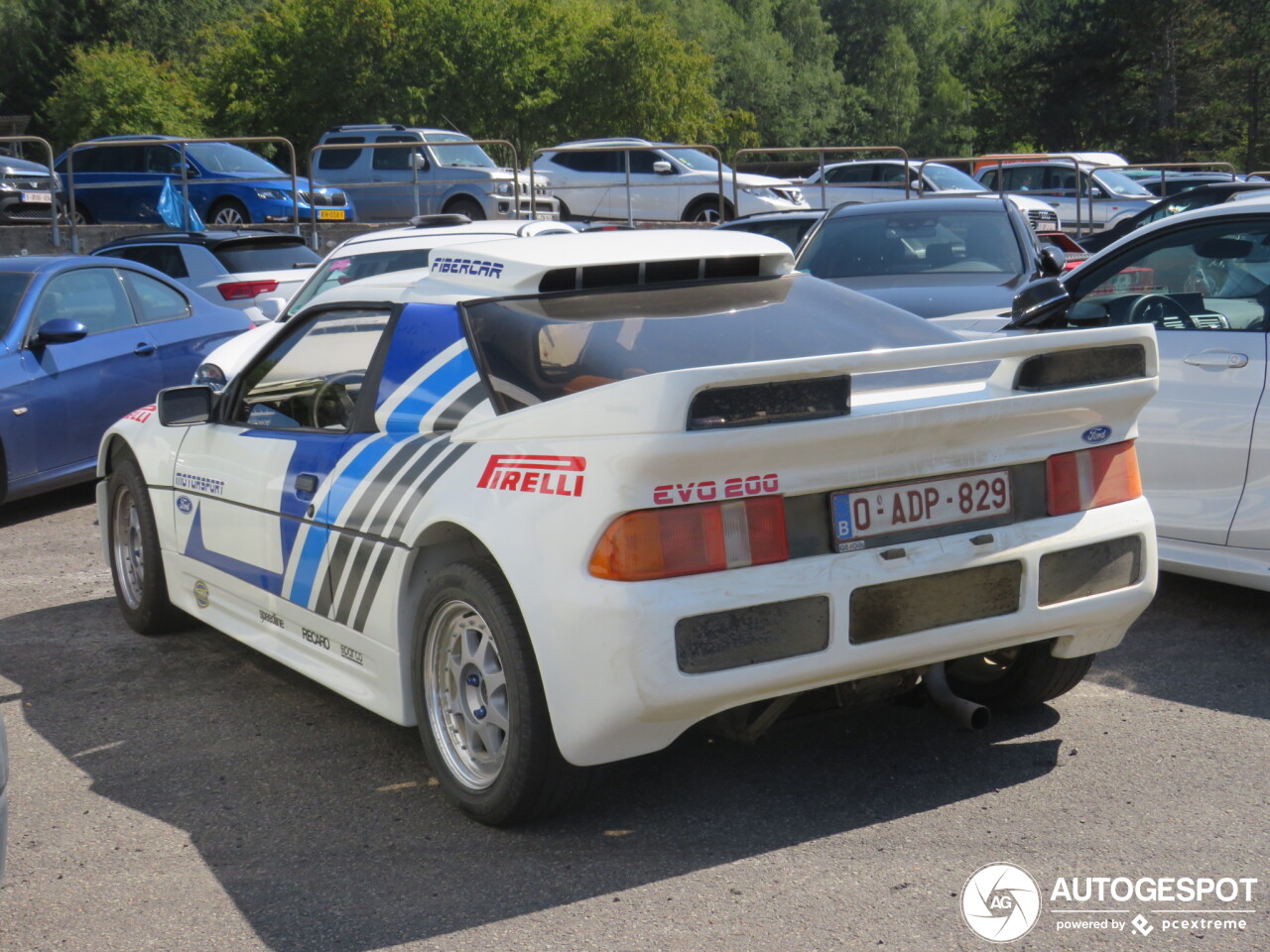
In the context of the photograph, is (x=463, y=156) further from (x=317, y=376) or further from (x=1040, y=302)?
(x=317, y=376)

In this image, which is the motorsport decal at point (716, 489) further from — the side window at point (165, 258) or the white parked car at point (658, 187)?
the white parked car at point (658, 187)

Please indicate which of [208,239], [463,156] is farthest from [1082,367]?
[463,156]

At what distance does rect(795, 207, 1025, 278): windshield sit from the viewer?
9.34 meters

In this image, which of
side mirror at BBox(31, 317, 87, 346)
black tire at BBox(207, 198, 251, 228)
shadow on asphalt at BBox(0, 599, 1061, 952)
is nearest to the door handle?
shadow on asphalt at BBox(0, 599, 1061, 952)

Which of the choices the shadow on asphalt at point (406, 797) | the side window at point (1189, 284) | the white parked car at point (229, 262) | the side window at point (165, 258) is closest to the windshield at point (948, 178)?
the white parked car at point (229, 262)

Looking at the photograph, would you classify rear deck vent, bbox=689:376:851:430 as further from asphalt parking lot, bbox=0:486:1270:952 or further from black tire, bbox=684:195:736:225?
black tire, bbox=684:195:736:225

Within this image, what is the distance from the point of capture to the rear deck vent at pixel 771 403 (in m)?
3.25

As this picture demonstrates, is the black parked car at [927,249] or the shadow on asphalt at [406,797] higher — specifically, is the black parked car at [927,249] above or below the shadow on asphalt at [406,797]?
above

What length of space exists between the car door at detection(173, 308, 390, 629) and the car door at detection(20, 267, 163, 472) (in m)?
3.70

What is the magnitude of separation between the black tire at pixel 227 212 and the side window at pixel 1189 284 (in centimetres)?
1779

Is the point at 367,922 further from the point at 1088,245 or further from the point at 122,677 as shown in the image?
the point at 1088,245

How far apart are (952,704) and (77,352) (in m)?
6.65

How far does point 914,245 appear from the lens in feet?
31.3

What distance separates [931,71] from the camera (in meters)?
99.8
